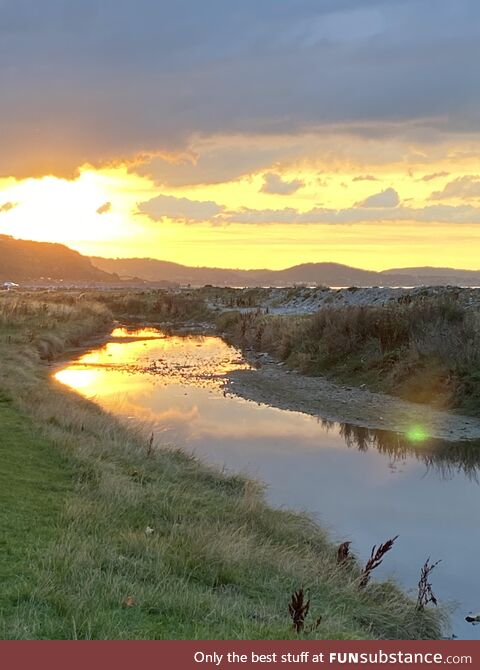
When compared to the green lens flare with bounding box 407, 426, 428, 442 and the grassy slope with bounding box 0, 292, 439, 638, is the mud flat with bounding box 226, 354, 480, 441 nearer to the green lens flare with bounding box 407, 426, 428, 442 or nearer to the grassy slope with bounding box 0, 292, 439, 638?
the green lens flare with bounding box 407, 426, 428, 442

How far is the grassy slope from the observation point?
568 cm

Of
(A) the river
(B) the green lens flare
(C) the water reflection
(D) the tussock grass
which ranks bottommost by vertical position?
(A) the river

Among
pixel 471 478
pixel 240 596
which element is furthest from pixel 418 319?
pixel 240 596

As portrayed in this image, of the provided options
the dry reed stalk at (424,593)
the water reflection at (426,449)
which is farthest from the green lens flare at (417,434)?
the dry reed stalk at (424,593)

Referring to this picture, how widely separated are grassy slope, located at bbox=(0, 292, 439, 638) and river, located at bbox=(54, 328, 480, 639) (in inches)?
49.3

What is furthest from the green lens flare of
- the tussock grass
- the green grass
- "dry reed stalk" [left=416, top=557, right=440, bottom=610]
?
the green grass

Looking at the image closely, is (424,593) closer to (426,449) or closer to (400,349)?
(426,449)

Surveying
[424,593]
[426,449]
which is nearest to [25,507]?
[424,593]

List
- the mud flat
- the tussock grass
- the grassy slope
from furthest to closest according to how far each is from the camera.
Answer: the tussock grass < the mud flat < the grassy slope

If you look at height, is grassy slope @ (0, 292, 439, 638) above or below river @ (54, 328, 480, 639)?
above

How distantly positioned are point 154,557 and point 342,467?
8.54 meters

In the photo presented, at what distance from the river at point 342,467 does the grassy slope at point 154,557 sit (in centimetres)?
125

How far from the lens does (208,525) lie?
8914mm

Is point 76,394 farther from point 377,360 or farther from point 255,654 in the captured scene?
point 255,654
